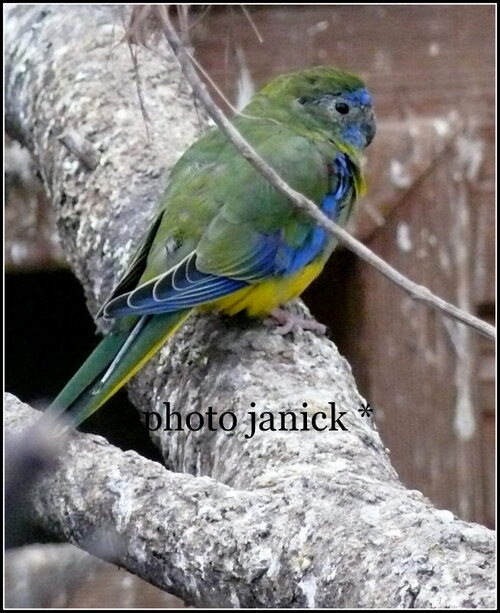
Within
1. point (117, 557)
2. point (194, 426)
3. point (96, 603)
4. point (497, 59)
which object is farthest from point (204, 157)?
point (96, 603)

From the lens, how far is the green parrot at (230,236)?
2133 millimetres

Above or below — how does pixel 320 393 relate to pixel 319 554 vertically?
above

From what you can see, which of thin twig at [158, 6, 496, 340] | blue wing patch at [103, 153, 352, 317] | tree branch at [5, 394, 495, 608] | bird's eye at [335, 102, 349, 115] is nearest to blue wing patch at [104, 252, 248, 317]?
blue wing patch at [103, 153, 352, 317]

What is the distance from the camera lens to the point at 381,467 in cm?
169

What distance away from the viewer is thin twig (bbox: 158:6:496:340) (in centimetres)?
122

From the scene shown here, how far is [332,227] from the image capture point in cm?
135

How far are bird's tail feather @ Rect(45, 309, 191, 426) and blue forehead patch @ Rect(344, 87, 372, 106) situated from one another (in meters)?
0.73

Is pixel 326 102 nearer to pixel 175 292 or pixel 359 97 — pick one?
pixel 359 97

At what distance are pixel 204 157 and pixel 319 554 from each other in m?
1.16

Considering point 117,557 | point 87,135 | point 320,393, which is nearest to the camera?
point 117,557

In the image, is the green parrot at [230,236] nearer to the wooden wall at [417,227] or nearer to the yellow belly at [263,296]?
the yellow belly at [263,296]

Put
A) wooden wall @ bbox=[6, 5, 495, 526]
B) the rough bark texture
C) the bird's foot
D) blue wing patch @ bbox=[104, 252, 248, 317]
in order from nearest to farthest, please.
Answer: the rough bark texture → blue wing patch @ bbox=[104, 252, 248, 317] → the bird's foot → wooden wall @ bbox=[6, 5, 495, 526]

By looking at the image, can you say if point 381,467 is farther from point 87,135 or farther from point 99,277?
point 87,135

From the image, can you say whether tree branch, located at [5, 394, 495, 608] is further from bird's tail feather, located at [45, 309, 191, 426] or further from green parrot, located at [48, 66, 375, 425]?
green parrot, located at [48, 66, 375, 425]
